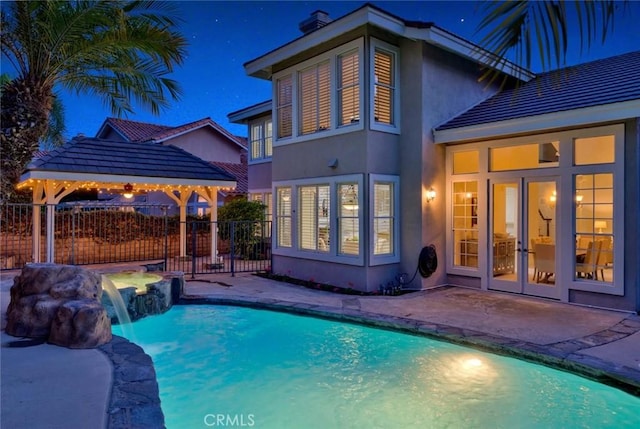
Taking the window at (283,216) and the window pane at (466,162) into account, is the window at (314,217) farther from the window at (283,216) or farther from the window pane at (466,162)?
the window pane at (466,162)

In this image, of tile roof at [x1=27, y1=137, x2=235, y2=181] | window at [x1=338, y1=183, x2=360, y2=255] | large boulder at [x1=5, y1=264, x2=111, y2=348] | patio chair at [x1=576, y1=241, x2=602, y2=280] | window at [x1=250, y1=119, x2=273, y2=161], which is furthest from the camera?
window at [x1=250, y1=119, x2=273, y2=161]

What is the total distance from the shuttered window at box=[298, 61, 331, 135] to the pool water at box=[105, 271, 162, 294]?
526 centimetres

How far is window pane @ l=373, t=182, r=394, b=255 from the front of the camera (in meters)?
10.2

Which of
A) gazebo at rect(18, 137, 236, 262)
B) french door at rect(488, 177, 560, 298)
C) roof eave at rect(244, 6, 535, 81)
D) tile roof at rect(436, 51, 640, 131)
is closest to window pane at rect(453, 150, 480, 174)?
french door at rect(488, 177, 560, 298)

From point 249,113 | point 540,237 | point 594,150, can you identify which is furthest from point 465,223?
point 249,113

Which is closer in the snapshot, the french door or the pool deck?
the pool deck

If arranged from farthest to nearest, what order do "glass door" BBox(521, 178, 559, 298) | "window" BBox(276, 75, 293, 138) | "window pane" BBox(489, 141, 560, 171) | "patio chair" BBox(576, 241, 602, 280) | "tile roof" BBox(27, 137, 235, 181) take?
"window" BBox(276, 75, 293, 138) < "tile roof" BBox(27, 137, 235, 181) < "glass door" BBox(521, 178, 559, 298) < "window pane" BBox(489, 141, 560, 171) < "patio chair" BBox(576, 241, 602, 280)

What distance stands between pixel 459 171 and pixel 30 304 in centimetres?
906

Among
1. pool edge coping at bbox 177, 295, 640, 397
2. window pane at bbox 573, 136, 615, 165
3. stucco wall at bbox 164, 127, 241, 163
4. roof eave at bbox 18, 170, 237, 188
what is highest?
stucco wall at bbox 164, 127, 241, 163

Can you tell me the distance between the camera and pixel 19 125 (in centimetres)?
605

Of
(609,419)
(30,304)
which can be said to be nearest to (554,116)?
(609,419)

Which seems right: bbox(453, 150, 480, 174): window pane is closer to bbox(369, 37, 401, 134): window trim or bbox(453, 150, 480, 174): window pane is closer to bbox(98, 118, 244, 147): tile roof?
bbox(369, 37, 401, 134): window trim

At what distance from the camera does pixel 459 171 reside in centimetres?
1078

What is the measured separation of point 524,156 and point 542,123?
0.98 meters
